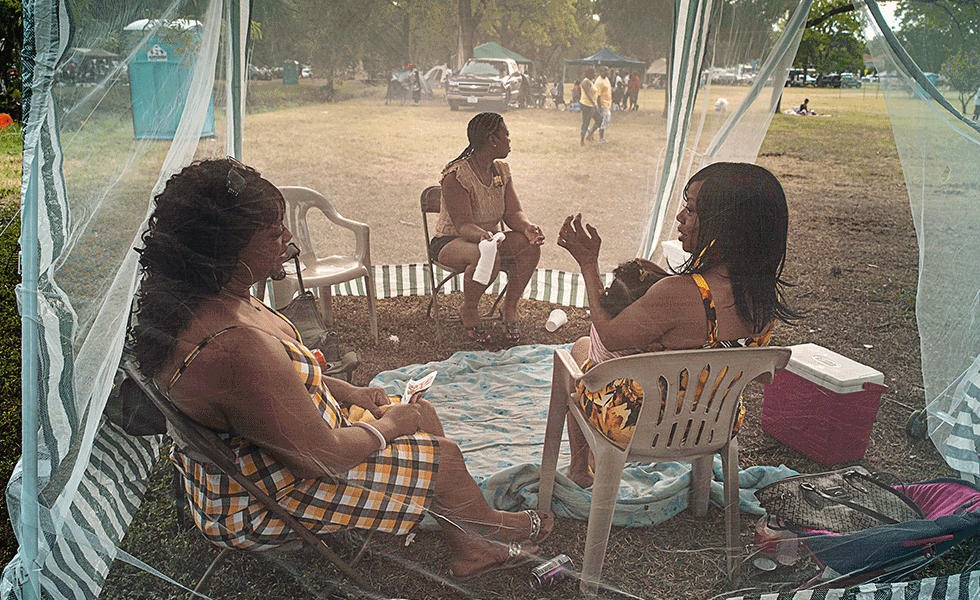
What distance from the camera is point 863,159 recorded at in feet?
6.44

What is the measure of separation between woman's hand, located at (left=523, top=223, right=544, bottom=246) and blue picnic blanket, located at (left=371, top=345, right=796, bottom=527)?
1.08 feet

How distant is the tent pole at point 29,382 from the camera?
1.47 metres

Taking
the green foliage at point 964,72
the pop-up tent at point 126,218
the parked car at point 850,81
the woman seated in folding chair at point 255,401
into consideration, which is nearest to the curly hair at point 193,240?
the woman seated in folding chair at point 255,401

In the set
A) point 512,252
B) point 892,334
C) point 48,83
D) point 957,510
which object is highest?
point 48,83

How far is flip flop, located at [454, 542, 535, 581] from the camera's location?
1.66 metres

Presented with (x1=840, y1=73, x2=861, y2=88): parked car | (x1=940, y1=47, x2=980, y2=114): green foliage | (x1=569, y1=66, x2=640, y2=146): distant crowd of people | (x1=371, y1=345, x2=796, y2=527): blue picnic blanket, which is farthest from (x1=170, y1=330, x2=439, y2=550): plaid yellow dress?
(x1=940, y1=47, x2=980, y2=114): green foliage

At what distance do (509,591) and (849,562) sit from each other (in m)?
0.90

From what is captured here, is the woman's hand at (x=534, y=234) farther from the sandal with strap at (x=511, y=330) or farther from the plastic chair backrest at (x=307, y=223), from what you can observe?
the plastic chair backrest at (x=307, y=223)

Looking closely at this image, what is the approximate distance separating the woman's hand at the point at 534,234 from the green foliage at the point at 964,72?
116cm

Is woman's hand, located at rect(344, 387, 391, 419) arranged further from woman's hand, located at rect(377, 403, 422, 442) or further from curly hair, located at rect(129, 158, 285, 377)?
curly hair, located at rect(129, 158, 285, 377)

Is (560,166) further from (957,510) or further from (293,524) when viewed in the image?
(957,510)

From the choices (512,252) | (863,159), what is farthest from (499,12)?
(863,159)

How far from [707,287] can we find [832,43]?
3.16 feet

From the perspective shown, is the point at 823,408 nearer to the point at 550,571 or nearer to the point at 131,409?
the point at 550,571
